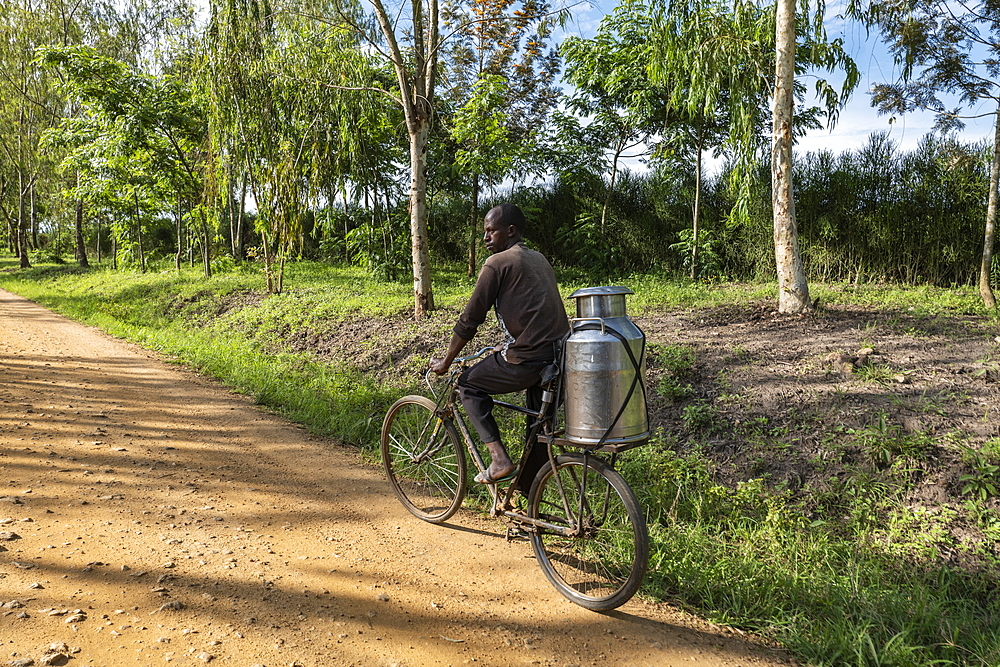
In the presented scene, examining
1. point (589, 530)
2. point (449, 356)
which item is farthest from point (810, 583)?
point (449, 356)

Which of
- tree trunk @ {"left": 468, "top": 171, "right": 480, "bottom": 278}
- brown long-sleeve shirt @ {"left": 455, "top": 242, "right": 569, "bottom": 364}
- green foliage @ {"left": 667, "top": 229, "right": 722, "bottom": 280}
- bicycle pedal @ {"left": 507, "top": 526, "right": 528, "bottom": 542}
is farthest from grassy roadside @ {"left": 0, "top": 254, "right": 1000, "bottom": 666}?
tree trunk @ {"left": 468, "top": 171, "right": 480, "bottom": 278}

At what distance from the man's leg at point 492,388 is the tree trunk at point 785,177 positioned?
208 inches

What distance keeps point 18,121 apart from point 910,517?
31.2 meters

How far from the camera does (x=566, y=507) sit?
128 inches

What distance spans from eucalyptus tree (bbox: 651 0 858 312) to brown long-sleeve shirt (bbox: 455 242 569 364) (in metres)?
5.24

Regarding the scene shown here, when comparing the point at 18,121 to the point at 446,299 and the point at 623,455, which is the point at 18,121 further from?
the point at 623,455

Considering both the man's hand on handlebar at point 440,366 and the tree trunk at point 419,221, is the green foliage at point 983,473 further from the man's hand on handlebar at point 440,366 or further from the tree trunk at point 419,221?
the tree trunk at point 419,221

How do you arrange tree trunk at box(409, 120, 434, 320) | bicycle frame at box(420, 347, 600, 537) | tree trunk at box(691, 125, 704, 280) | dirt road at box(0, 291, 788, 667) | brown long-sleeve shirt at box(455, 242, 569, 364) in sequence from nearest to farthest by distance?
dirt road at box(0, 291, 788, 667), bicycle frame at box(420, 347, 600, 537), brown long-sleeve shirt at box(455, 242, 569, 364), tree trunk at box(409, 120, 434, 320), tree trunk at box(691, 125, 704, 280)

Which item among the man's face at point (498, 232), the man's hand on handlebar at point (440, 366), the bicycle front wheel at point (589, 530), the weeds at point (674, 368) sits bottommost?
the bicycle front wheel at point (589, 530)

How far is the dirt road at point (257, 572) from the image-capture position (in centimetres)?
267

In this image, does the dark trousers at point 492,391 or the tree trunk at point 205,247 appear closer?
the dark trousers at point 492,391

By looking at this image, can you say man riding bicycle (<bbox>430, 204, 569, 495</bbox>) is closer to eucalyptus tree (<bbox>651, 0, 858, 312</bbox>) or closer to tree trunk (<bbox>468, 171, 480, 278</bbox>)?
eucalyptus tree (<bbox>651, 0, 858, 312</bbox>)

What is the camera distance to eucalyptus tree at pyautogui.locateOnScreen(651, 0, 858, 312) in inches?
296

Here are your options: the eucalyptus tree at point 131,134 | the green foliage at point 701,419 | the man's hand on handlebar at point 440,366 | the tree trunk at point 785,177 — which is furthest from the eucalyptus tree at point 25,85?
the green foliage at point 701,419
